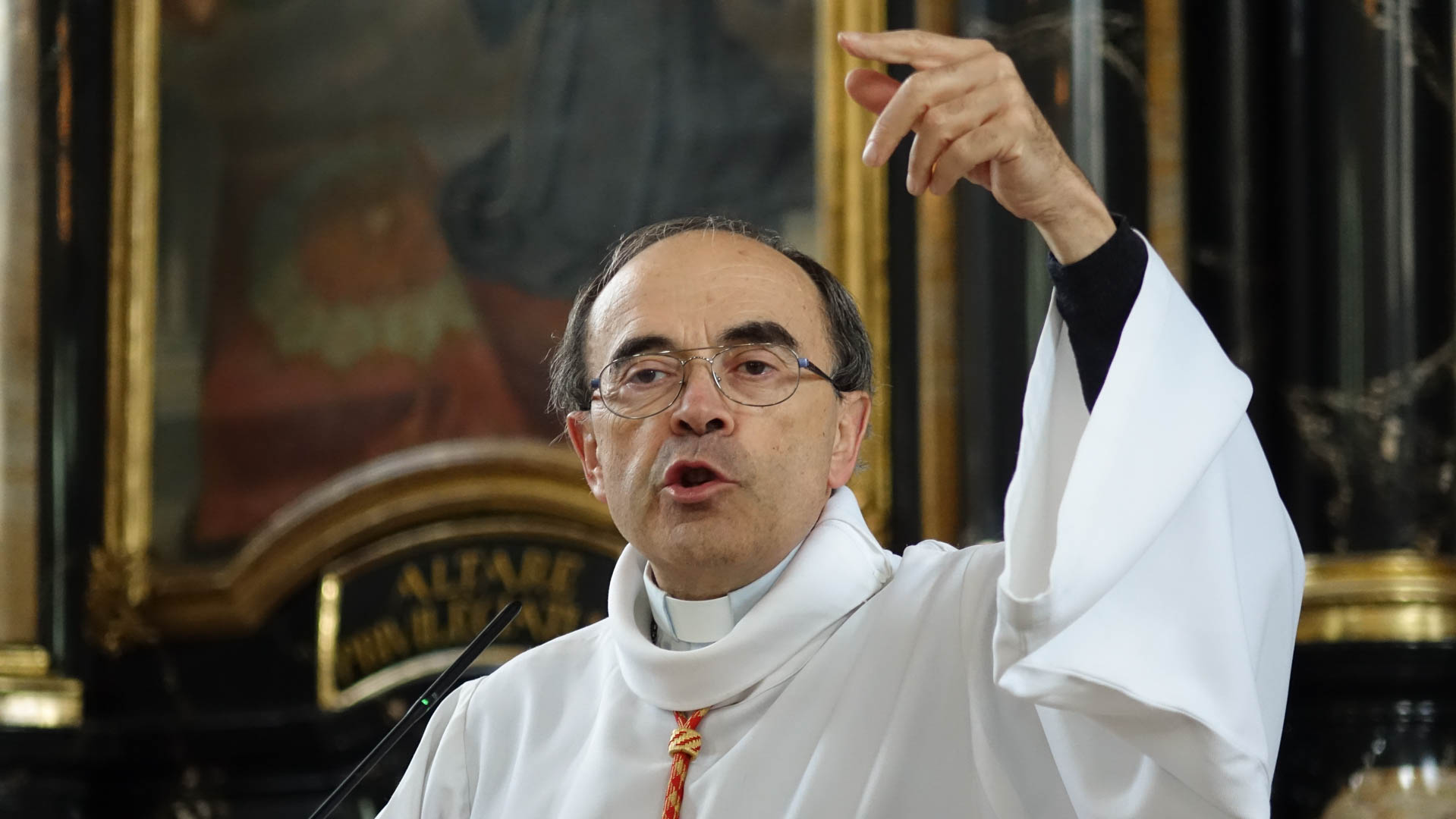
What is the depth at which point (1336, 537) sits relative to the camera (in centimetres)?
479

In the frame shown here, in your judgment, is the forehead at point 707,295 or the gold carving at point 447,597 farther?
the gold carving at point 447,597

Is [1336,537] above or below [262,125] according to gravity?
below

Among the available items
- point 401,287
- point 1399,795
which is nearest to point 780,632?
point 1399,795

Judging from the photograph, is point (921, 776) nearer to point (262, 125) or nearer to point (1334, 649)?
point (1334, 649)

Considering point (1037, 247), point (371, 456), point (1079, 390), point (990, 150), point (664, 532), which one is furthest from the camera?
point (371, 456)

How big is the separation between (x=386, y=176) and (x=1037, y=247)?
2.58 metres

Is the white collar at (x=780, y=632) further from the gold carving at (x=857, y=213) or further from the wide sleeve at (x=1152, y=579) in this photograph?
the gold carving at (x=857, y=213)

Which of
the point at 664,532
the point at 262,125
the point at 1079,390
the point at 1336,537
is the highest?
the point at 262,125

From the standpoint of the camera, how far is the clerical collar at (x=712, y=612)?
100 inches

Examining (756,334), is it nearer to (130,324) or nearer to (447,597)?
(447,597)

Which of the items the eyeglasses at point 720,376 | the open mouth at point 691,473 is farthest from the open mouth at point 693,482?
the eyeglasses at point 720,376

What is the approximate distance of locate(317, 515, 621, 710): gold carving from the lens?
20.0 feet

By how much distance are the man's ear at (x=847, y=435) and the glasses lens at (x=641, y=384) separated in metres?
0.27

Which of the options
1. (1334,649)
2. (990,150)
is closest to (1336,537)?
(1334,649)
